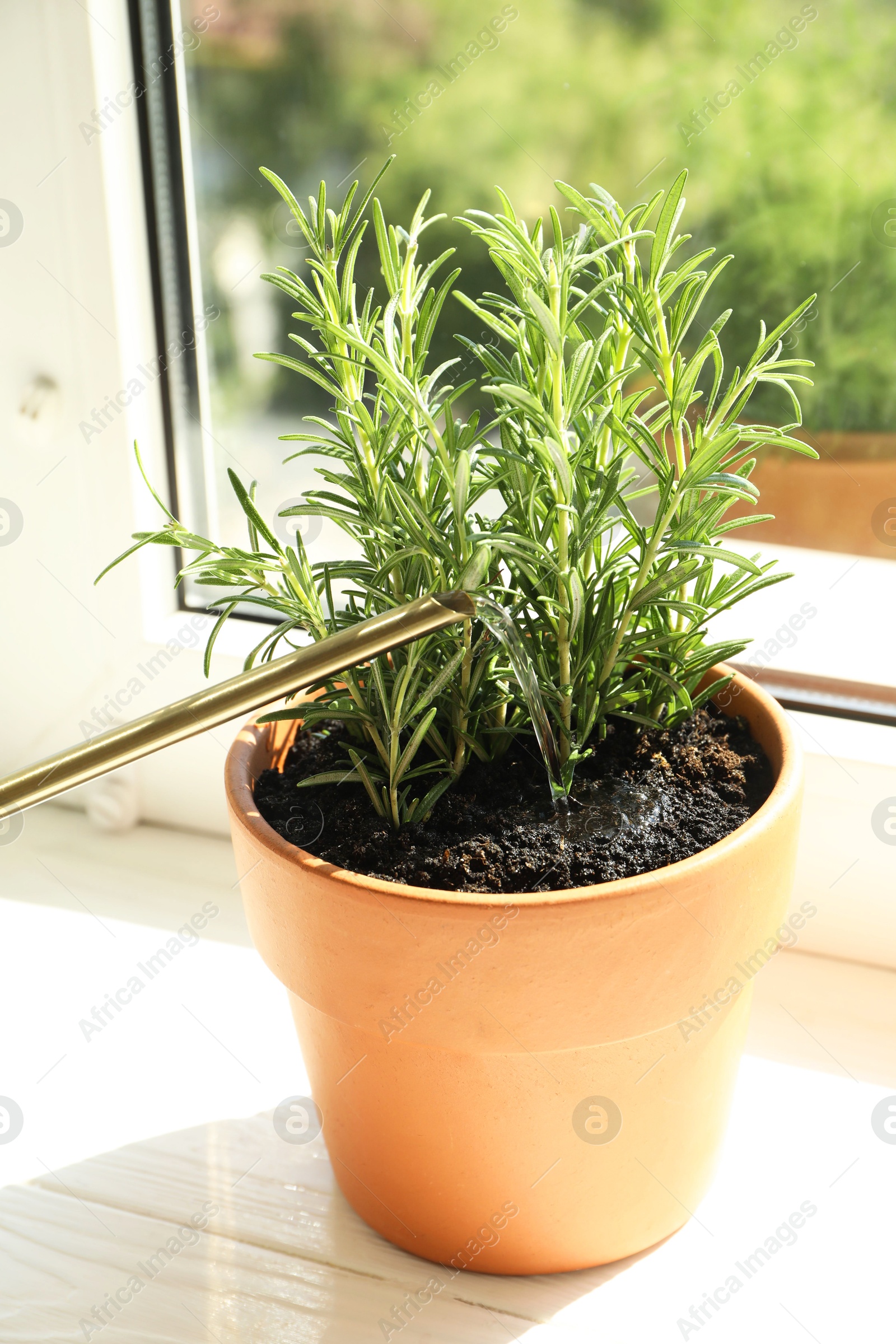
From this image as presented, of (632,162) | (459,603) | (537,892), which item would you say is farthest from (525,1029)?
(632,162)

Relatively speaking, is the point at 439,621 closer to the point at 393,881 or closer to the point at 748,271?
the point at 393,881

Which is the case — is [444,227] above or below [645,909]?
above

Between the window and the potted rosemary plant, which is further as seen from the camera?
the window

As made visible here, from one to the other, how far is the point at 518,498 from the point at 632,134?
1.51 feet

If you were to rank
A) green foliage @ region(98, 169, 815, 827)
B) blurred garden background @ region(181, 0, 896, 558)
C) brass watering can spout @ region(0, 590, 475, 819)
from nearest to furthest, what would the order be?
brass watering can spout @ region(0, 590, 475, 819), green foliage @ region(98, 169, 815, 827), blurred garden background @ region(181, 0, 896, 558)

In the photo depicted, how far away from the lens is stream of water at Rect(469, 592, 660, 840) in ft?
1.94

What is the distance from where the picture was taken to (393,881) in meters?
0.62

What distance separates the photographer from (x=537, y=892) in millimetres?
Answer: 607

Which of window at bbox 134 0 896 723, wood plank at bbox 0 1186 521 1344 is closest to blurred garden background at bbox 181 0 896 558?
window at bbox 134 0 896 723

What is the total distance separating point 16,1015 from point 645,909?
25.0 inches

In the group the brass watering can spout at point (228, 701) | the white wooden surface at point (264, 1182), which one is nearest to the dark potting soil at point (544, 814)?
the brass watering can spout at point (228, 701)

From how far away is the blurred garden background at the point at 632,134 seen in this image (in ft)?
2.87

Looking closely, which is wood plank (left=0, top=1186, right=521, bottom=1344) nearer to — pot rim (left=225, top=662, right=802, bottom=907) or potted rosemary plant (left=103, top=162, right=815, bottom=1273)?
potted rosemary plant (left=103, top=162, right=815, bottom=1273)

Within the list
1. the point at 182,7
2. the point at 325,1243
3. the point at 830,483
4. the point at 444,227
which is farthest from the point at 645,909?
the point at 182,7
